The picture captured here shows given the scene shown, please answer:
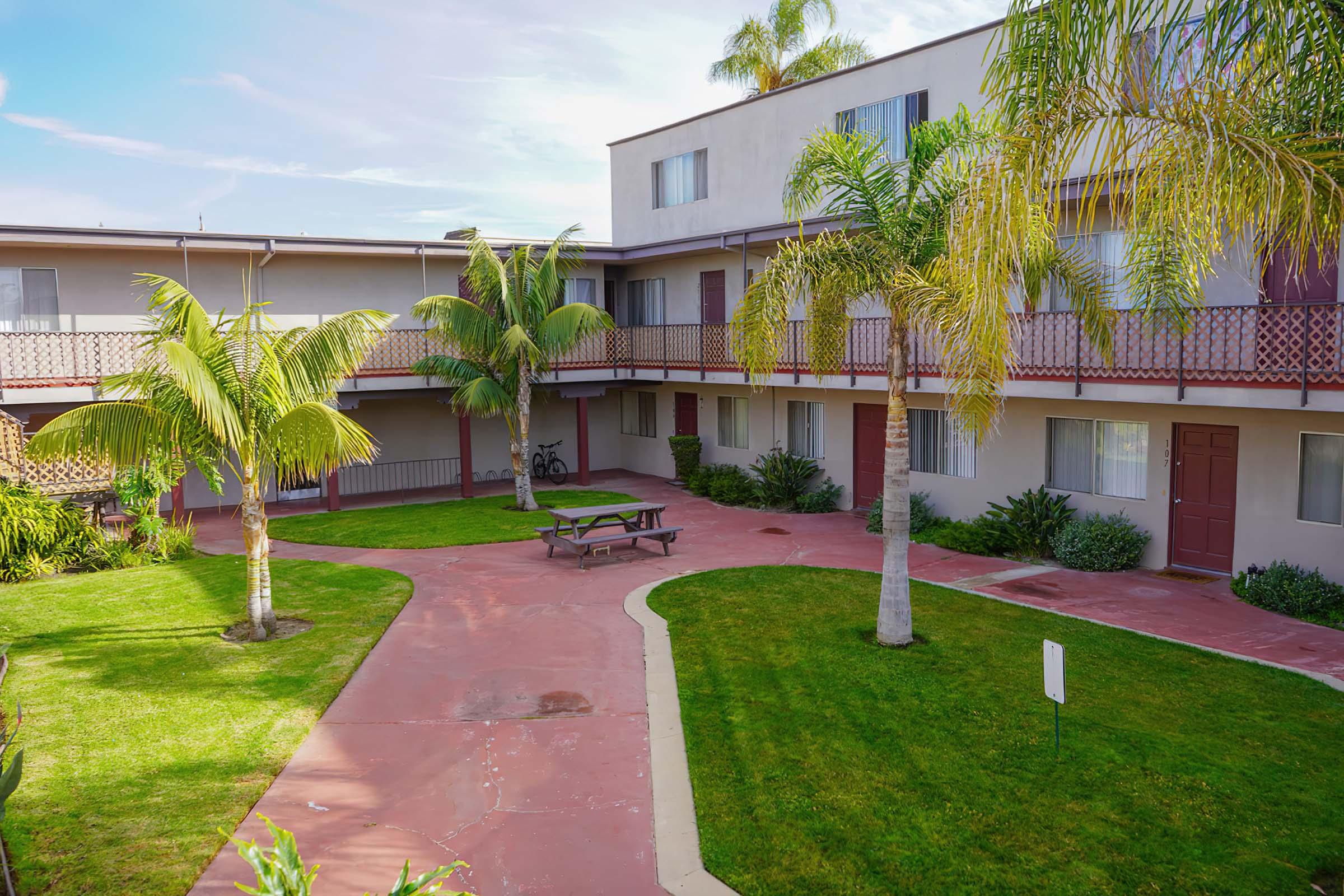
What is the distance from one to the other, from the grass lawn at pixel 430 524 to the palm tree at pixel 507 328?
1244 millimetres

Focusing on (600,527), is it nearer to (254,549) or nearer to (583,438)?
(254,549)

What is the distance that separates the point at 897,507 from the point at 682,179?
56.9 feet

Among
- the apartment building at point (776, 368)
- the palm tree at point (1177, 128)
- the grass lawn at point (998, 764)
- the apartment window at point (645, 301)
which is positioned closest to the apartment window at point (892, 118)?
the apartment building at point (776, 368)

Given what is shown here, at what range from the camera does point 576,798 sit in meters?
7.80

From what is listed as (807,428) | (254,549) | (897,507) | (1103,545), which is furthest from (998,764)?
(807,428)

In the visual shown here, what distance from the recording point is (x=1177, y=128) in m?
5.86

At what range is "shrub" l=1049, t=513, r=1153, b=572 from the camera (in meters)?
15.6

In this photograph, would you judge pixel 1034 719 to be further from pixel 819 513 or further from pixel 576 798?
pixel 819 513

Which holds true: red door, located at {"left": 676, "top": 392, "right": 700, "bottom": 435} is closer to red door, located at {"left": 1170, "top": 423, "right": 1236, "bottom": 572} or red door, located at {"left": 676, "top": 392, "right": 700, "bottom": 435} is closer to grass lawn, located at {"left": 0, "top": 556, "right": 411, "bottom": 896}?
grass lawn, located at {"left": 0, "top": 556, "right": 411, "bottom": 896}

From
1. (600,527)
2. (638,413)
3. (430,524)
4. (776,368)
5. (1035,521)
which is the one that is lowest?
Answer: (430,524)

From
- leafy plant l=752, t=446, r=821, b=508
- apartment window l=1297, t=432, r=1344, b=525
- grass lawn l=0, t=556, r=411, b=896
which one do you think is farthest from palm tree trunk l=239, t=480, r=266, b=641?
apartment window l=1297, t=432, r=1344, b=525

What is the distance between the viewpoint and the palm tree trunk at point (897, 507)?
1104 centimetres

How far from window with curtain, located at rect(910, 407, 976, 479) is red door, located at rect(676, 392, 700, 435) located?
7.35m

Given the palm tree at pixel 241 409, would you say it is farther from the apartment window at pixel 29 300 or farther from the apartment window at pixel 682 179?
the apartment window at pixel 682 179
